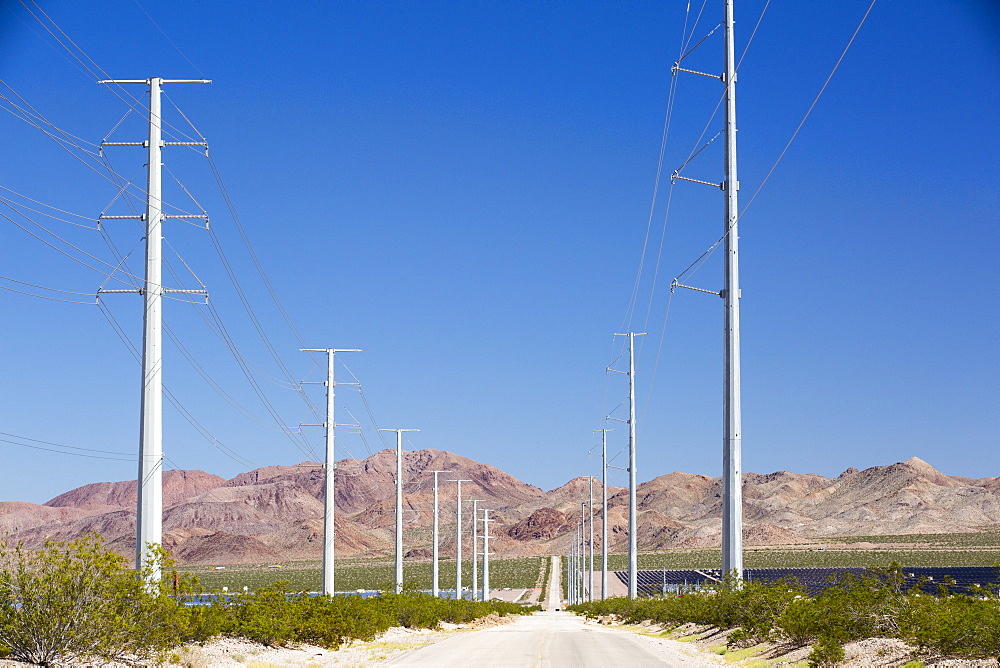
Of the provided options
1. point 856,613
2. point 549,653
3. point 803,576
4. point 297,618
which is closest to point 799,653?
point 856,613

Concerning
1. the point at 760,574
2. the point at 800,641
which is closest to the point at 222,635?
the point at 800,641

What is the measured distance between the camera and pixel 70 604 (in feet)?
55.9

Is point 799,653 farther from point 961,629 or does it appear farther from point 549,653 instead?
point 549,653

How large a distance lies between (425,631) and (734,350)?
22.4 metres

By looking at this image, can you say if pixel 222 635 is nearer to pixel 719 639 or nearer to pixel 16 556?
pixel 16 556

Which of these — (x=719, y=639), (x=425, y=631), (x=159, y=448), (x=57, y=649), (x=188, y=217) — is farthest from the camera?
(x=425, y=631)

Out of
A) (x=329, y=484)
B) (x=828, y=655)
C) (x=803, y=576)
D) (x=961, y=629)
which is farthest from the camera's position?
(x=803, y=576)

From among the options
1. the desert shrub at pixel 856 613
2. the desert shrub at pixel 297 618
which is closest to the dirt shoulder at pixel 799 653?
the desert shrub at pixel 856 613

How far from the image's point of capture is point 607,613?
209 ft

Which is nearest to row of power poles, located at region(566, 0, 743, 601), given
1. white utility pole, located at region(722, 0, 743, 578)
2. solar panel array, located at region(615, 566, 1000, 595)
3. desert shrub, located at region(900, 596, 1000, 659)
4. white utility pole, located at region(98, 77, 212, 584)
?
white utility pole, located at region(722, 0, 743, 578)

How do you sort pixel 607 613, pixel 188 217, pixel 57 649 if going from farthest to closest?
pixel 607 613
pixel 188 217
pixel 57 649

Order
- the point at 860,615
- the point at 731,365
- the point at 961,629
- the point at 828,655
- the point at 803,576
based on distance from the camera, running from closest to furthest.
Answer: the point at 961,629, the point at 828,655, the point at 860,615, the point at 731,365, the point at 803,576

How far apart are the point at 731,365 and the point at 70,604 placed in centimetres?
1554

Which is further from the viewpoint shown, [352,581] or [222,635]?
[352,581]
